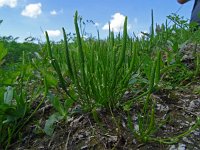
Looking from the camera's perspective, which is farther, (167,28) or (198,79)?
(167,28)

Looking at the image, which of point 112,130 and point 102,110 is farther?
A: point 102,110

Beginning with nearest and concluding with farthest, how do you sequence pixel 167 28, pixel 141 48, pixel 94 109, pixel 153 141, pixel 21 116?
pixel 153 141, pixel 94 109, pixel 21 116, pixel 141 48, pixel 167 28

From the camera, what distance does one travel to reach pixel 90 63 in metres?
1.55

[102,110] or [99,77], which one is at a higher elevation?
[99,77]

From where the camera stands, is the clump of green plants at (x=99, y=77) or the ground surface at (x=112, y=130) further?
the clump of green plants at (x=99, y=77)

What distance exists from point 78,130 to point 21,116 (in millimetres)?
302

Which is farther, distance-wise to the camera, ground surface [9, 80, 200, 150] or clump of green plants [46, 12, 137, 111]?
clump of green plants [46, 12, 137, 111]

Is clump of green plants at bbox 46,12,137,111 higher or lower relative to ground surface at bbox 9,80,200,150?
higher

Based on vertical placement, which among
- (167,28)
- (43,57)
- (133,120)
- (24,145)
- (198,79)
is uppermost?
(167,28)

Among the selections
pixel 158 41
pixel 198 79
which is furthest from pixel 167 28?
pixel 198 79

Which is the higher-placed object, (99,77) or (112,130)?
(99,77)

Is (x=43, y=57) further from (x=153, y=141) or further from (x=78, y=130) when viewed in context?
(x=153, y=141)

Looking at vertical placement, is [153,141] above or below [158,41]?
below

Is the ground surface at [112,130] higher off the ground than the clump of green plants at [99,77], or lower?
lower
